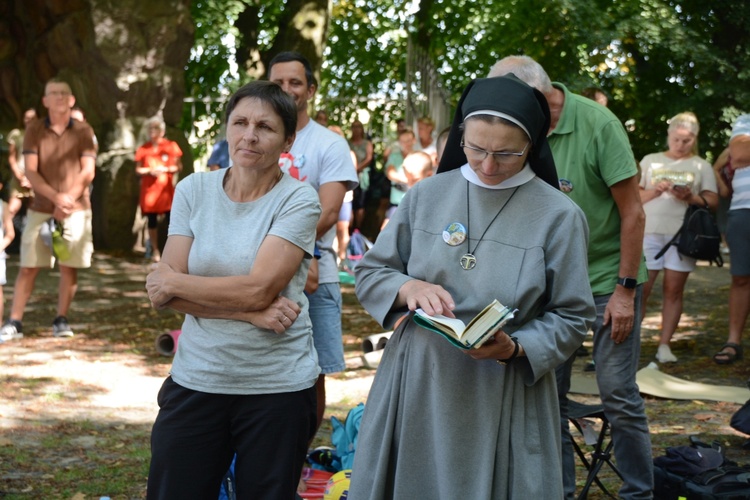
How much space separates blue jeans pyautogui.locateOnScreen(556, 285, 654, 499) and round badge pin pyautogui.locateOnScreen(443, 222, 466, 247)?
168cm

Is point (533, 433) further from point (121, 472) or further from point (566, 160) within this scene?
point (121, 472)

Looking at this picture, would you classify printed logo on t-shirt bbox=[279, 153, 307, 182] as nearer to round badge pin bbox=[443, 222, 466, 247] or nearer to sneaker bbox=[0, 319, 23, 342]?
round badge pin bbox=[443, 222, 466, 247]

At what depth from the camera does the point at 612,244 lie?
191 inches

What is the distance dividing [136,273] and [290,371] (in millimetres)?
11765

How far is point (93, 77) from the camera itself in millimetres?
17344

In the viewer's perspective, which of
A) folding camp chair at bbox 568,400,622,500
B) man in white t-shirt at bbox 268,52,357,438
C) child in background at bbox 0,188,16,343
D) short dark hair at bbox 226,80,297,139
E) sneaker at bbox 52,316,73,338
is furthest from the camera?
sneaker at bbox 52,316,73,338

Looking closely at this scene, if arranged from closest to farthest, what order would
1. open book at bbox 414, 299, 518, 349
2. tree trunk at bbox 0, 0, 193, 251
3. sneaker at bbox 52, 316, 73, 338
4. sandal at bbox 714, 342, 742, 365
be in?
1. open book at bbox 414, 299, 518, 349
2. sandal at bbox 714, 342, 742, 365
3. sneaker at bbox 52, 316, 73, 338
4. tree trunk at bbox 0, 0, 193, 251

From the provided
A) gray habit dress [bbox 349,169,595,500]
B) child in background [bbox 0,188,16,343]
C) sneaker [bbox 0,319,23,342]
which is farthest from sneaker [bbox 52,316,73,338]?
gray habit dress [bbox 349,169,595,500]

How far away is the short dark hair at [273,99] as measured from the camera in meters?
3.92

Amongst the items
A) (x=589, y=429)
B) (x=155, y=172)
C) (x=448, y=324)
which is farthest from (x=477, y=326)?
(x=155, y=172)

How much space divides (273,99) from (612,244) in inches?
70.0

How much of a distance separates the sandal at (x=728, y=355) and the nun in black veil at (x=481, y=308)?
19.9ft

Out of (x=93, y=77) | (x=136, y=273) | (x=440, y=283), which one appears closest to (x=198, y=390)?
(x=440, y=283)

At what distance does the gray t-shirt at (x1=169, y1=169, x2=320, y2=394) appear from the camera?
12.2ft
